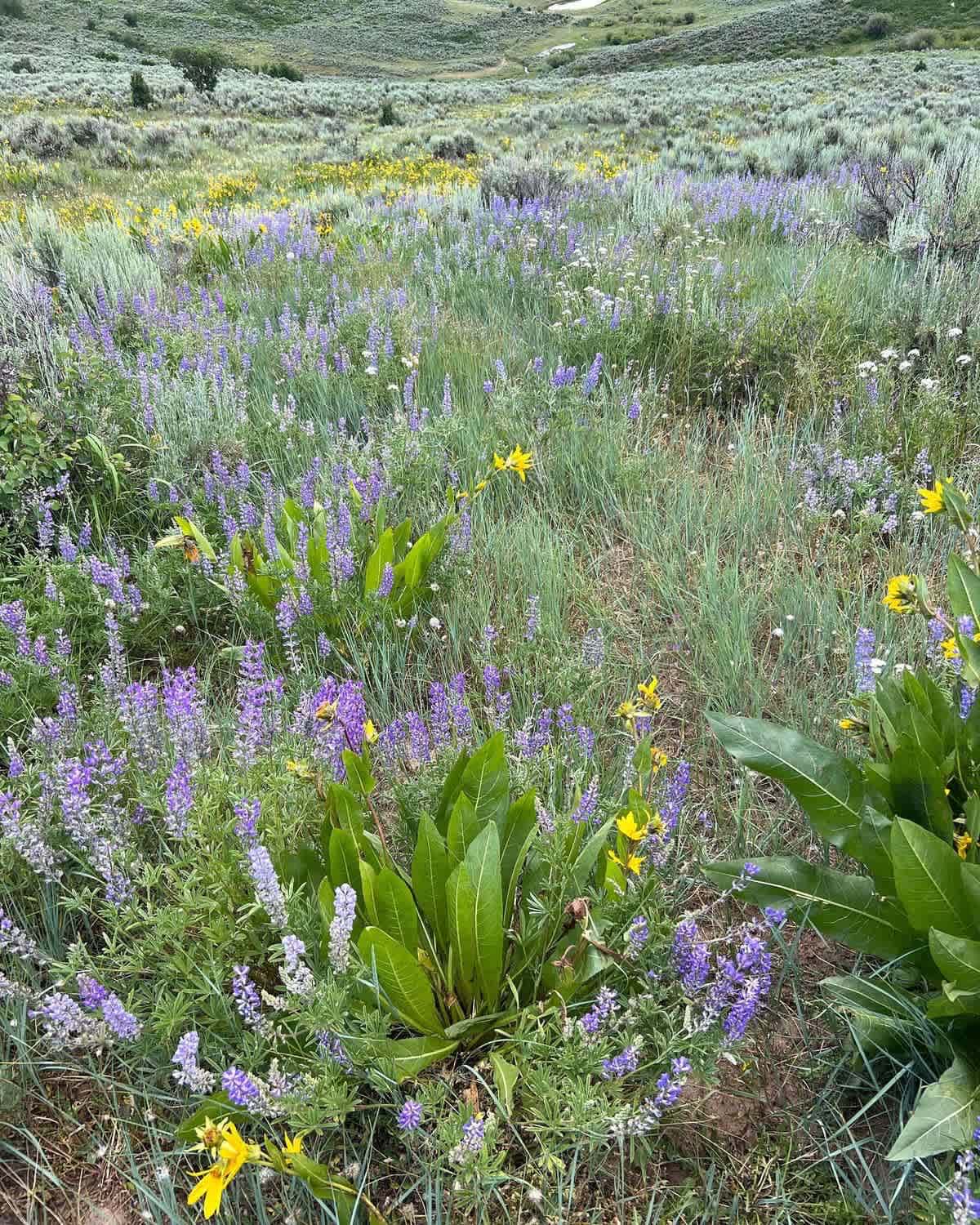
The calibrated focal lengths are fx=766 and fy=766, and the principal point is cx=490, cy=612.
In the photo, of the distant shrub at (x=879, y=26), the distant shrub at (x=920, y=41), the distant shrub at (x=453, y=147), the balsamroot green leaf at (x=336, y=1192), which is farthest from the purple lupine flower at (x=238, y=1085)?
the distant shrub at (x=879, y=26)

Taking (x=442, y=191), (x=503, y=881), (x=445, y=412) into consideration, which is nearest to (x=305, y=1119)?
(x=503, y=881)

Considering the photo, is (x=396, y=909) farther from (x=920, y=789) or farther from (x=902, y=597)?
(x=902, y=597)

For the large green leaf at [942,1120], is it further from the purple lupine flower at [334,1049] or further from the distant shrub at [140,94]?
the distant shrub at [140,94]

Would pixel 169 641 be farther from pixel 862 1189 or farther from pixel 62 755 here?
pixel 862 1189

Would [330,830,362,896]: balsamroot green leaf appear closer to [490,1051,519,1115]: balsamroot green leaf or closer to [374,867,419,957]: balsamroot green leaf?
[374,867,419,957]: balsamroot green leaf

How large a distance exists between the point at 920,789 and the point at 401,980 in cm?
115

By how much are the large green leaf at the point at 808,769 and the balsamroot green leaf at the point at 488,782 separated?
1.60 feet

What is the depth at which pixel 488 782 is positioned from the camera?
5.74ft

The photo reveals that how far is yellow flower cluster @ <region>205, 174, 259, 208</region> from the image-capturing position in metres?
10.1

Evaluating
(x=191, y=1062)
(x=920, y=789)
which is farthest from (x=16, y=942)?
(x=920, y=789)

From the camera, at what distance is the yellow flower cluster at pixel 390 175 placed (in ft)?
34.2

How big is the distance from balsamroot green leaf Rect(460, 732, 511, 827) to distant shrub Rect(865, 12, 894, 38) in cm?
5203

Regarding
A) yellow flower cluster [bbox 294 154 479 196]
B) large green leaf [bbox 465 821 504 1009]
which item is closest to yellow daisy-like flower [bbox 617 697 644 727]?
large green leaf [bbox 465 821 504 1009]

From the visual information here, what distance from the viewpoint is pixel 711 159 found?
11.5m
